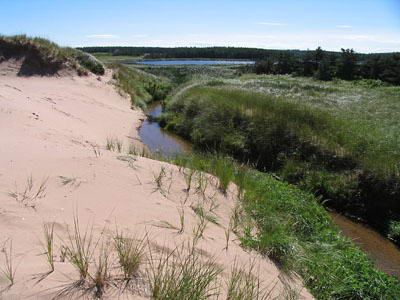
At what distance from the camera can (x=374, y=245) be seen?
7.70 metres

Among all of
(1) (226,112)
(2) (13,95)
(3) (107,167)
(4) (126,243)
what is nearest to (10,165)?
(3) (107,167)

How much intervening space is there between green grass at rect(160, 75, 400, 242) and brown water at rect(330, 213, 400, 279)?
31 centimetres

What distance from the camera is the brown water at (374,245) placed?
6.85 m

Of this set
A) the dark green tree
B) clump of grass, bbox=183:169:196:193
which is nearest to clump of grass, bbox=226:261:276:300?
clump of grass, bbox=183:169:196:193

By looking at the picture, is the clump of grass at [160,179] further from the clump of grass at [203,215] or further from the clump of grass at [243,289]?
the clump of grass at [243,289]

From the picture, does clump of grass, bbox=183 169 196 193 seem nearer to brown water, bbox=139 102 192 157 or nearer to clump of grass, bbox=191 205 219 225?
clump of grass, bbox=191 205 219 225

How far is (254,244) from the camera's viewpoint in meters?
4.97

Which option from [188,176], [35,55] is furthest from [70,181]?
[35,55]

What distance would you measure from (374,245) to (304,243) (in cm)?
292

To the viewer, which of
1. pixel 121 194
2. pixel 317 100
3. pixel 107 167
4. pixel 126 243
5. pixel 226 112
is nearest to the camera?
pixel 126 243

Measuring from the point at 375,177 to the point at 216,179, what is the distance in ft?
15.8

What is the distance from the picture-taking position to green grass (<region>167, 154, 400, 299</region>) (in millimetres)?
4898

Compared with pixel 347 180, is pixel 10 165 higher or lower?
higher

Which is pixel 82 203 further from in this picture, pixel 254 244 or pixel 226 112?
pixel 226 112
